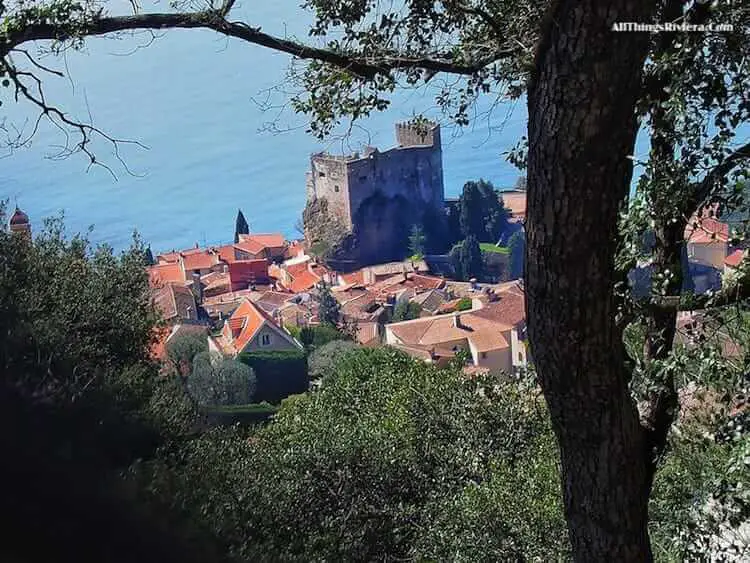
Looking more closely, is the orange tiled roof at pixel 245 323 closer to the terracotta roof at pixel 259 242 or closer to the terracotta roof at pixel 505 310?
the terracotta roof at pixel 505 310

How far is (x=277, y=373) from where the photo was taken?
37.2 ft

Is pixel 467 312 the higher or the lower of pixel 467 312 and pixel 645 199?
the lower

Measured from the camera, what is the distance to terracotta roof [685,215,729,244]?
7.68ft

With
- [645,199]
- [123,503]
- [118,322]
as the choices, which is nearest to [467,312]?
[118,322]

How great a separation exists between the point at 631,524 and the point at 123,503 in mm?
1654

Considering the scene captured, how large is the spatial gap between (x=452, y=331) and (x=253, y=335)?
3050 millimetres

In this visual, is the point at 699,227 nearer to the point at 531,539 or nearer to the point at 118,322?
the point at 531,539

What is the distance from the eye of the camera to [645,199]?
2197 mm

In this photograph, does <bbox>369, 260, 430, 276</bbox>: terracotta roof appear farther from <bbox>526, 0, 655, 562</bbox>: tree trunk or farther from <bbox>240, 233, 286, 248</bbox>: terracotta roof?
→ <bbox>526, 0, 655, 562</bbox>: tree trunk

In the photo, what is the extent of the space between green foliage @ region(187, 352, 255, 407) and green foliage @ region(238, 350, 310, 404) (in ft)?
1.54

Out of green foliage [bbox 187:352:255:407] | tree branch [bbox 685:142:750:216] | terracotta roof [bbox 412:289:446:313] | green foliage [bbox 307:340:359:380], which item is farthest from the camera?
terracotta roof [bbox 412:289:446:313]

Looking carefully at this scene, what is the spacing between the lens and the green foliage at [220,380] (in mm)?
8945

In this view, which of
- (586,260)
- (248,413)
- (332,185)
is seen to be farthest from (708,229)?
(332,185)

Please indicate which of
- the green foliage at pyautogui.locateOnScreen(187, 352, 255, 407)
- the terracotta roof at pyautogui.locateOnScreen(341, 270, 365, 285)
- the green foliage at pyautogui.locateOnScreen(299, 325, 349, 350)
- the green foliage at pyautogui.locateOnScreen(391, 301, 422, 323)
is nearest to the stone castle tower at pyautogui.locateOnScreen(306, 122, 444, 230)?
the terracotta roof at pyautogui.locateOnScreen(341, 270, 365, 285)
